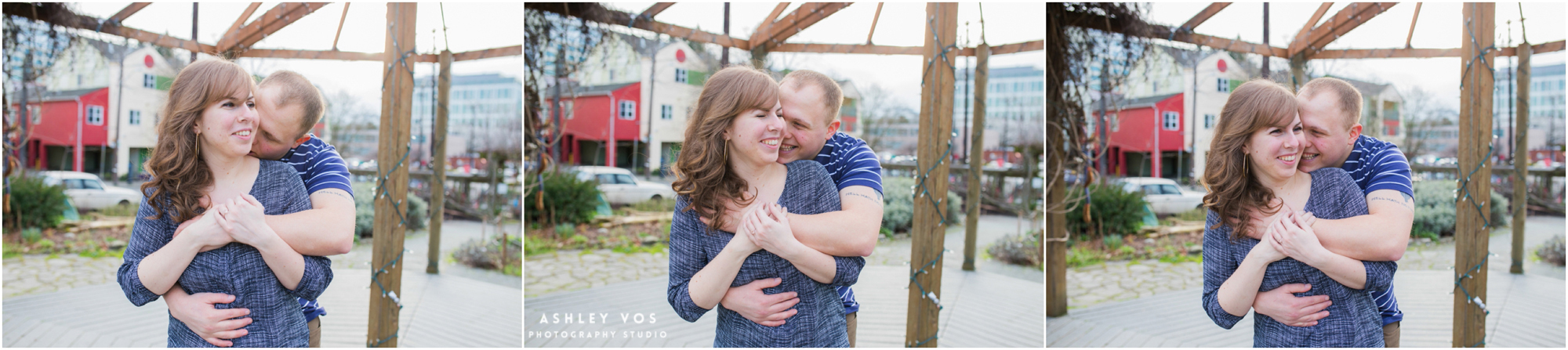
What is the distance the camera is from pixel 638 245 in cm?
315

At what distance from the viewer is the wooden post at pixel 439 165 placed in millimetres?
3100

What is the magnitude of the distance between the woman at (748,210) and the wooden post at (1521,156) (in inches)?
106

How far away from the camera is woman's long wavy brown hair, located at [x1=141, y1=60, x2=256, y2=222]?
246 centimetres

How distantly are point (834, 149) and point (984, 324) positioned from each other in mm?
1229

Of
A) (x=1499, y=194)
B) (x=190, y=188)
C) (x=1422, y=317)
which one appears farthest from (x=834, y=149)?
(x=1499, y=194)

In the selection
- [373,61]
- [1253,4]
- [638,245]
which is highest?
[1253,4]

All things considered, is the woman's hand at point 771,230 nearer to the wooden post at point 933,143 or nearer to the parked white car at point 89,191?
the wooden post at point 933,143

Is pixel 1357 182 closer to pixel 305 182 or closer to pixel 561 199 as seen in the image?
pixel 561 199

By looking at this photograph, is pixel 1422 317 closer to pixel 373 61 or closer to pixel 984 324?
pixel 984 324

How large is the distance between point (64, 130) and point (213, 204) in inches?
58.4

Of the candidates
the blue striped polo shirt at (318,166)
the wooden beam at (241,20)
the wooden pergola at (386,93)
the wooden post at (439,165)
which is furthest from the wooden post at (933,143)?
the wooden beam at (241,20)

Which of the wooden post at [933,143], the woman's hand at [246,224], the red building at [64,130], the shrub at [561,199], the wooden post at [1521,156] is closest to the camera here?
the woman's hand at [246,224]

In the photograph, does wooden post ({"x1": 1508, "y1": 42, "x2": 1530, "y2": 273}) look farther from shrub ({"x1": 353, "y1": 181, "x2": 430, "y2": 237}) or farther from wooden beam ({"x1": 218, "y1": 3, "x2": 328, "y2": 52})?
wooden beam ({"x1": 218, "y1": 3, "x2": 328, "y2": 52})

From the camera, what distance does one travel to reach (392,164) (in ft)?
9.44
